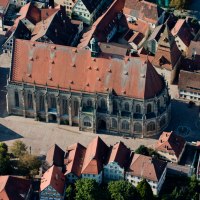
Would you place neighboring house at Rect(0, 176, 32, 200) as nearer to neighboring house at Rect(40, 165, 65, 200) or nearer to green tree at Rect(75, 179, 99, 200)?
neighboring house at Rect(40, 165, 65, 200)

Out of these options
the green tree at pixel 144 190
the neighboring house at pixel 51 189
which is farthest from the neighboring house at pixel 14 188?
the green tree at pixel 144 190

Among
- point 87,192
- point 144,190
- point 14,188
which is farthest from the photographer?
point 144,190

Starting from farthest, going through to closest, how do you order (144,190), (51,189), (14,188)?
(144,190), (51,189), (14,188)

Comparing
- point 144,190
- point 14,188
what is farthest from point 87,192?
point 14,188

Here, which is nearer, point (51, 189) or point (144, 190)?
point (51, 189)

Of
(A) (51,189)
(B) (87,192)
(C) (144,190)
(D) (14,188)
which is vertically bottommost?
(B) (87,192)

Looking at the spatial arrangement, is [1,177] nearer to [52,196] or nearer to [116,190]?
[52,196]

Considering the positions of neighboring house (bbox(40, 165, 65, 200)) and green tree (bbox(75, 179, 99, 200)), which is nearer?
green tree (bbox(75, 179, 99, 200))

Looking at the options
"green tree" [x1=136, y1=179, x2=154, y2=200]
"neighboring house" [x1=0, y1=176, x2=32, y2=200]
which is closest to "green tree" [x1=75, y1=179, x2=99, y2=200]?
"green tree" [x1=136, y1=179, x2=154, y2=200]

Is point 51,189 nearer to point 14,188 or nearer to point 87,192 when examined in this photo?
point 87,192
